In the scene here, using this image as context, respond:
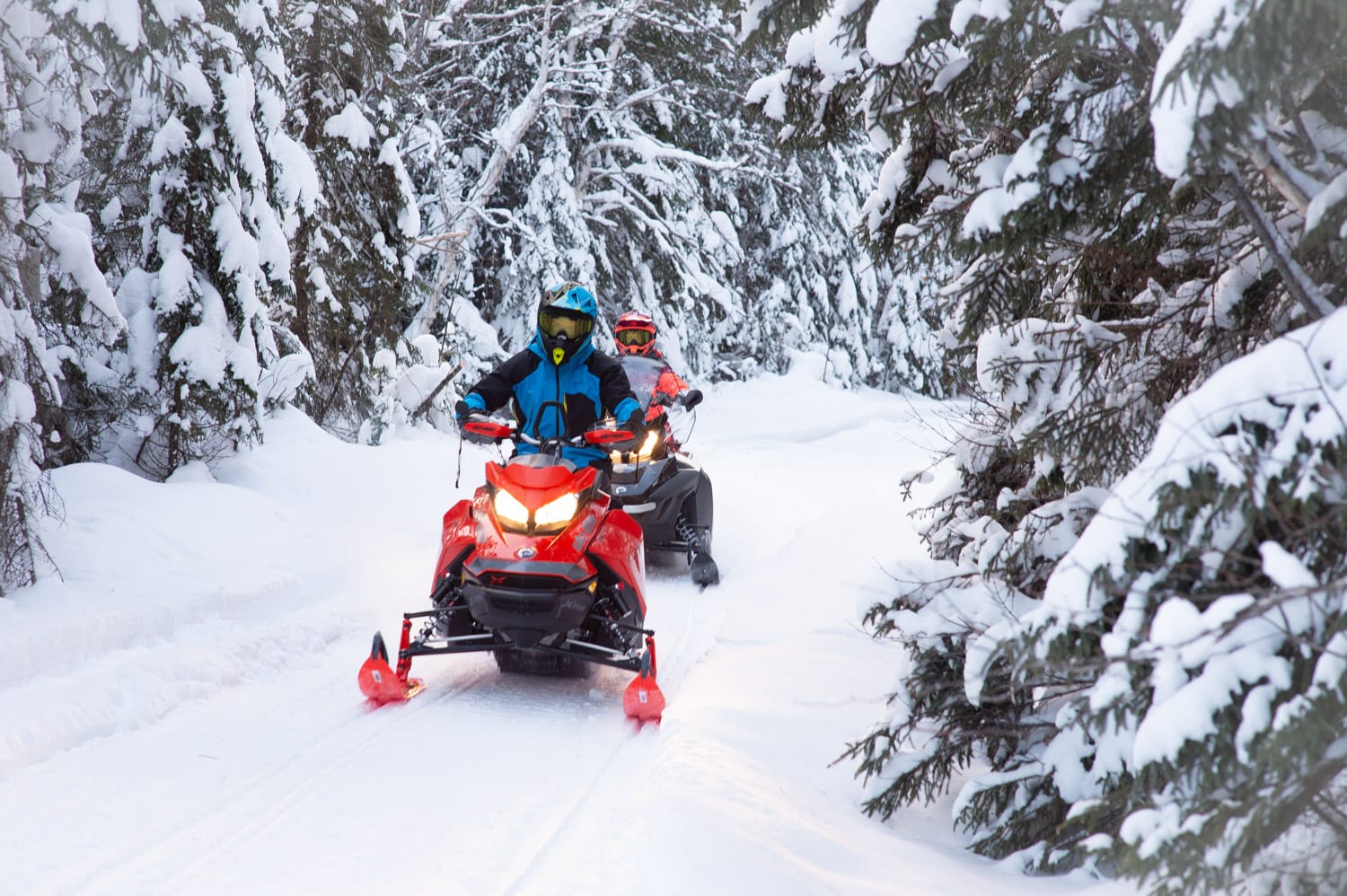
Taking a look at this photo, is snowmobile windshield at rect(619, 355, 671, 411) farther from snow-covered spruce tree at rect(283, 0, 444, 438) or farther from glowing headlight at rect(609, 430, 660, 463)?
snow-covered spruce tree at rect(283, 0, 444, 438)

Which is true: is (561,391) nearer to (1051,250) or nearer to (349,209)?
(1051,250)

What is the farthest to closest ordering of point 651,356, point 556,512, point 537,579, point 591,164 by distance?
1. point 591,164
2. point 651,356
3. point 556,512
4. point 537,579

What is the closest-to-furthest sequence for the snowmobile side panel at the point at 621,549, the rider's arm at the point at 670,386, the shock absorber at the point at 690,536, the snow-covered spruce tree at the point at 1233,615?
the snow-covered spruce tree at the point at 1233,615
the snowmobile side panel at the point at 621,549
the shock absorber at the point at 690,536
the rider's arm at the point at 670,386

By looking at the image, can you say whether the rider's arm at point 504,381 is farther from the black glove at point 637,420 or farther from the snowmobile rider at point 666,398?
the snowmobile rider at point 666,398

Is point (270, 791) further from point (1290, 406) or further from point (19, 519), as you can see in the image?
point (1290, 406)

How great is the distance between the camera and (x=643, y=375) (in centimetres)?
875

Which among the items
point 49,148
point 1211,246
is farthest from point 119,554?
point 1211,246

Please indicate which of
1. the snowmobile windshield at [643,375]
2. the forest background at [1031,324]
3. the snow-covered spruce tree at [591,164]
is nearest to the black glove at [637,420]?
the forest background at [1031,324]

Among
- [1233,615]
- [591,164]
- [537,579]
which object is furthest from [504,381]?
[591,164]

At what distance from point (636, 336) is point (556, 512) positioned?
4.51m

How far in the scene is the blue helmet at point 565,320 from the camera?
18.5 feet

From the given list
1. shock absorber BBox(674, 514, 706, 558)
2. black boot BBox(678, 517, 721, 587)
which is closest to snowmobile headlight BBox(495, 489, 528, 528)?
black boot BBox(678, 517, 721, 587)

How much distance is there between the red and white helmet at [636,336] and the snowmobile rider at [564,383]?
128 inches

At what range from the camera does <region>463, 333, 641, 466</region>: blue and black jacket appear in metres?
5.81
